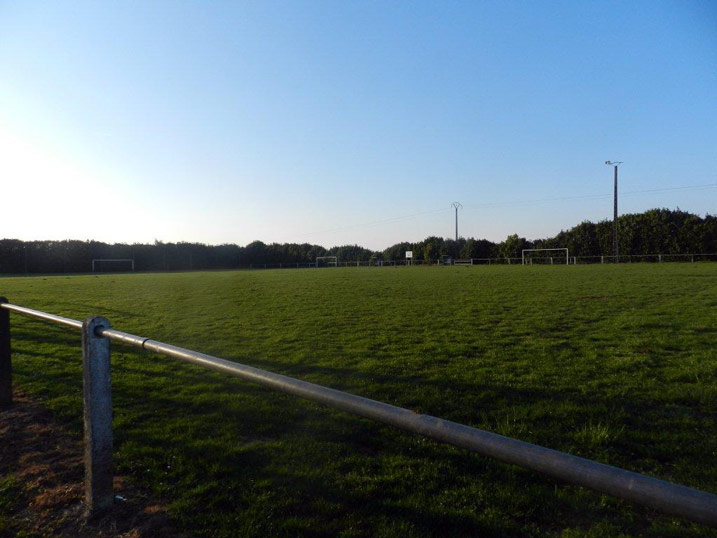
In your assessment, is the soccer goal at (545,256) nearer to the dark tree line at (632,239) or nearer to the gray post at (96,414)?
the dark tree line at (632,239)

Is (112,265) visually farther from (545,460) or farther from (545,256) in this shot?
(545,460)

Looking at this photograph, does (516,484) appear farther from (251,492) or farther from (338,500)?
(251,492)

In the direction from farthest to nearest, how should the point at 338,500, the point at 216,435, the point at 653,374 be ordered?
the point at 653,374 → the point at 216,435 → the point at 338,500

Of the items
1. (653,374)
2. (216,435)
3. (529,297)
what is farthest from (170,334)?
(529,297)

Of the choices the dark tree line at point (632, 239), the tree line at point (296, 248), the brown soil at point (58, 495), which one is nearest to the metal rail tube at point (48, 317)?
the brown soil at point (58, 495)

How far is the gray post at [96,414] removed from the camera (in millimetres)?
2342

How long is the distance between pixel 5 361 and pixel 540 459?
190 inches

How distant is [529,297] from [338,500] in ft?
40.6

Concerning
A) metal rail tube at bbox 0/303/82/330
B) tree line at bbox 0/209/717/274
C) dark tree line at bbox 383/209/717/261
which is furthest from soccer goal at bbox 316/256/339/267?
metal rail tube at bbox 0/303/82/330

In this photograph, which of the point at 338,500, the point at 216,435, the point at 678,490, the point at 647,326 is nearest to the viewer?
the point at 678,490

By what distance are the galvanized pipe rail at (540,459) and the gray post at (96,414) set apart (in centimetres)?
118

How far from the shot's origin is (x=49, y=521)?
8.06 feet

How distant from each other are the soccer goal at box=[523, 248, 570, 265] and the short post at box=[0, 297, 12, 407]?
6378cm

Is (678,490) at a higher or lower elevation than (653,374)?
higher
